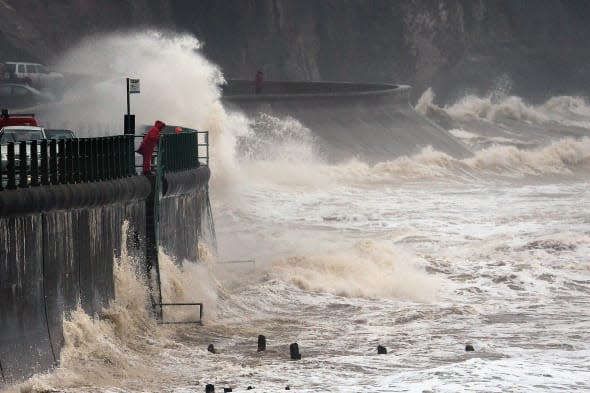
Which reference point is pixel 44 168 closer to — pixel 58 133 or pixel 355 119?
pixel 58 133

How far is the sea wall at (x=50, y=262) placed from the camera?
55.9ft

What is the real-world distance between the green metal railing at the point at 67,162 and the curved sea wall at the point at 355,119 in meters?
30.6

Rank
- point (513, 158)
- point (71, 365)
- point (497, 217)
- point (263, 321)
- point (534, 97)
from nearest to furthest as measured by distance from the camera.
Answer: point (71, 365) < point (263, 321) < point (497, 217) < point (513, 158) < point (534, 97)

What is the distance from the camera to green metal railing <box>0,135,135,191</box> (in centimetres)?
1781

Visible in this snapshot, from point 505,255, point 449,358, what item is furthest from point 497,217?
point 449,358

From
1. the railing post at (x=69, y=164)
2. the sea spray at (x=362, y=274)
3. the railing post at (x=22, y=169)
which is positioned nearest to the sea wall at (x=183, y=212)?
the sea spray at (x=362, y=274)

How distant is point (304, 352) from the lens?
20.6 meters

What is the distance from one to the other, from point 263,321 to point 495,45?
276 ft

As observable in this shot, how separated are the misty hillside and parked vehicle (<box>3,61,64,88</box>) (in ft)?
22.2

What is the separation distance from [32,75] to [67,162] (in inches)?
1622

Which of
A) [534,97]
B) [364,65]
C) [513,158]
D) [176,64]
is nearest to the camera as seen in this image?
[176,64]

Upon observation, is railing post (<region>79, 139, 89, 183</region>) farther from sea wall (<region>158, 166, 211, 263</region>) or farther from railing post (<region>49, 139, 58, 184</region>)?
sea wall (<region>158, 166, 211, 263</region>)

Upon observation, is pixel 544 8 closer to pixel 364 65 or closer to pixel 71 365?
pixel 364 65

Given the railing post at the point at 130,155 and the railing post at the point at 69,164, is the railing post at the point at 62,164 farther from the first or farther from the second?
the railing post at the point at 130,155
